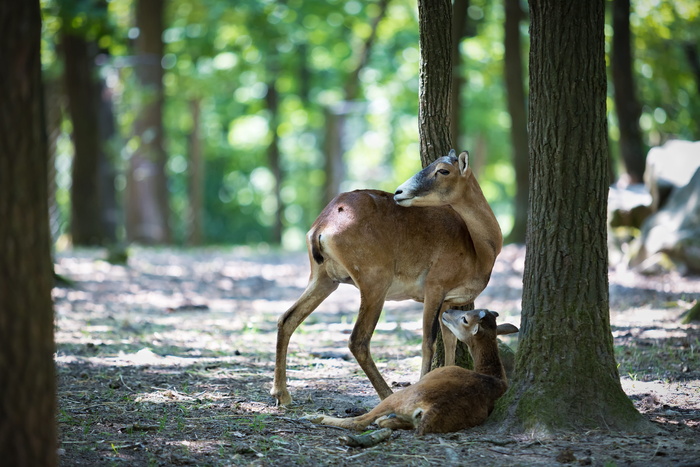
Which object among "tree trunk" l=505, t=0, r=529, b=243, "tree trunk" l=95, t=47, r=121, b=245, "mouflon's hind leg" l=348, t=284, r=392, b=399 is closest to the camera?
"mouflon's hind leg" l=348, t=284, r=392, b=399

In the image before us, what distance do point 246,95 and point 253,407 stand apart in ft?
85.4

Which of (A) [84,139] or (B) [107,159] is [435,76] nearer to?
(A) [84,139]

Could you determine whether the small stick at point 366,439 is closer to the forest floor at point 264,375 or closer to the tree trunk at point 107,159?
the forest floor at point 264,375

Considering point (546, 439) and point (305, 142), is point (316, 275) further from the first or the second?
point (305, 142)

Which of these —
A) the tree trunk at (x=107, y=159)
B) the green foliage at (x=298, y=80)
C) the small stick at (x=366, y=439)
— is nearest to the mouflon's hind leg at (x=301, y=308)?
the small stick at (x=366, y=439)

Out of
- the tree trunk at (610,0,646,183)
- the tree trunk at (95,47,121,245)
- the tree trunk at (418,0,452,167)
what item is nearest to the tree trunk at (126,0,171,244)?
the tree trunk at (95,47,121,245)

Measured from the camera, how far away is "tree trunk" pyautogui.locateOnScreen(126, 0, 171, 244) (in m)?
20.8

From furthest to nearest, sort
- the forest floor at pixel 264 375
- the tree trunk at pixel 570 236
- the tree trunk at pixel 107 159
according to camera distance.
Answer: the tree trunk at pixel 107 159
the tree trunk at pixel 570 236
the forest floor at pixel 264 375

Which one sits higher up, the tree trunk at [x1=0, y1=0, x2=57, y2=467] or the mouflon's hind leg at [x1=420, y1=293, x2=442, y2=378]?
the tree trunk at [x1=0, y1=0, x2=57, y2=467]

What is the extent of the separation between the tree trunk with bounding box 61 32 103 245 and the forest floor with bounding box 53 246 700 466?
5856 millimetres

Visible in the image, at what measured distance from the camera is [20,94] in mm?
3297

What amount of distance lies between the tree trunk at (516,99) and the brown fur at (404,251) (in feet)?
31.9

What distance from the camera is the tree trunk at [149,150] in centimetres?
2083

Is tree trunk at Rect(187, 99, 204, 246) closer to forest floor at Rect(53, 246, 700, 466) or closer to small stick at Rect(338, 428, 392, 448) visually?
forest floor at Rect(53, 246, 700, 466)
